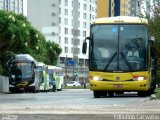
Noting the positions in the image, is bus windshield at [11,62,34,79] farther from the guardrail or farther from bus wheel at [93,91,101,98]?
bus wheel at [93,91,101,98]

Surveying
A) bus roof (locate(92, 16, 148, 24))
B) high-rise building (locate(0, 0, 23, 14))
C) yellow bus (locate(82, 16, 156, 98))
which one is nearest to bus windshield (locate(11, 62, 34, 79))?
bus roof (locate(92, 16, 148, 24))

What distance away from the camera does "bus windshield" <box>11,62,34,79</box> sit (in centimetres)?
5334

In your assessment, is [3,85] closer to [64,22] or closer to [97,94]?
[97,94]

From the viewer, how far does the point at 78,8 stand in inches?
6014

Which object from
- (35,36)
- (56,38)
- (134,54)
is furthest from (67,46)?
(134,54)

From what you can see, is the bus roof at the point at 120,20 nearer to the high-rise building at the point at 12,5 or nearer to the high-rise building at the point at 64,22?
the high-rise building at the point at 12,5

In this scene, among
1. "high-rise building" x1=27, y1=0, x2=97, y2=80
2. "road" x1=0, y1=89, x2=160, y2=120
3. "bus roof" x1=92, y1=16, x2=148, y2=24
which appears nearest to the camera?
"road" x1=0, y1=89, x2=160, y2=120

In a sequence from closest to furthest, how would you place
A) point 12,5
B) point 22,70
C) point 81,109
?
point 81,109 < point 22,70 < point 12,5

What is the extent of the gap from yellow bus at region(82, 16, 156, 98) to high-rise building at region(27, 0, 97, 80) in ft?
366

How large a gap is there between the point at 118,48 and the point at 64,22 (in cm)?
11996

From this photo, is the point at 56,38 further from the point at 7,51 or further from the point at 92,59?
the point at 92,59

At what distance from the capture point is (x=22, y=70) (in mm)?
53531

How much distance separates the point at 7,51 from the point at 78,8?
9416 cm

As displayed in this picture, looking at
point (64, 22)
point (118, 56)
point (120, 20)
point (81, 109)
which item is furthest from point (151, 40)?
point (64, 22)
